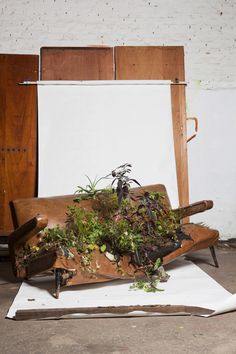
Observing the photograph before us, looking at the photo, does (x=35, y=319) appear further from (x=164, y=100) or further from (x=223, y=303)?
(x=164, y=100)

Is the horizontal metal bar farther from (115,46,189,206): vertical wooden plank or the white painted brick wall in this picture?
the white painted brick wall

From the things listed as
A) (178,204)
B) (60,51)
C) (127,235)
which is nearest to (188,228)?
(127,235)

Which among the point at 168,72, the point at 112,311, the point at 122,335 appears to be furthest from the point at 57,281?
the point at 168,72

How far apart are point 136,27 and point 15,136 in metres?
1.94

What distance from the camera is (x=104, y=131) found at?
16.1 ft

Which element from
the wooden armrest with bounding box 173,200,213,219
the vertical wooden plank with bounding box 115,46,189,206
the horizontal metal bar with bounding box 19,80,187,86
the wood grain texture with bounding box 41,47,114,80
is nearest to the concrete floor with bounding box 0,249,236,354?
the wooden armrest with bounding box 173,200,213,219

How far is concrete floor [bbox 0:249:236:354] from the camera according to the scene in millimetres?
2371

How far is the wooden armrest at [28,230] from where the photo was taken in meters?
3.19

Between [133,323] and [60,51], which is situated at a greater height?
[60,51]

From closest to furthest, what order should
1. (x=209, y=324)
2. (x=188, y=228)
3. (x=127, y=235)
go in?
(x=209, y=324)
(x=127, y=235)
(x=188, y=228)

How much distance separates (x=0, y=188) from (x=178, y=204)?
6.11 feet

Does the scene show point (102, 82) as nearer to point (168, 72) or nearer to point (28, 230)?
point (168, 72)

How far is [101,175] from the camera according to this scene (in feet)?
15.8

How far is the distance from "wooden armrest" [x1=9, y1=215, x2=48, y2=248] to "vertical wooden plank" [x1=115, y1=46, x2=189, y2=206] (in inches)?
81.2
